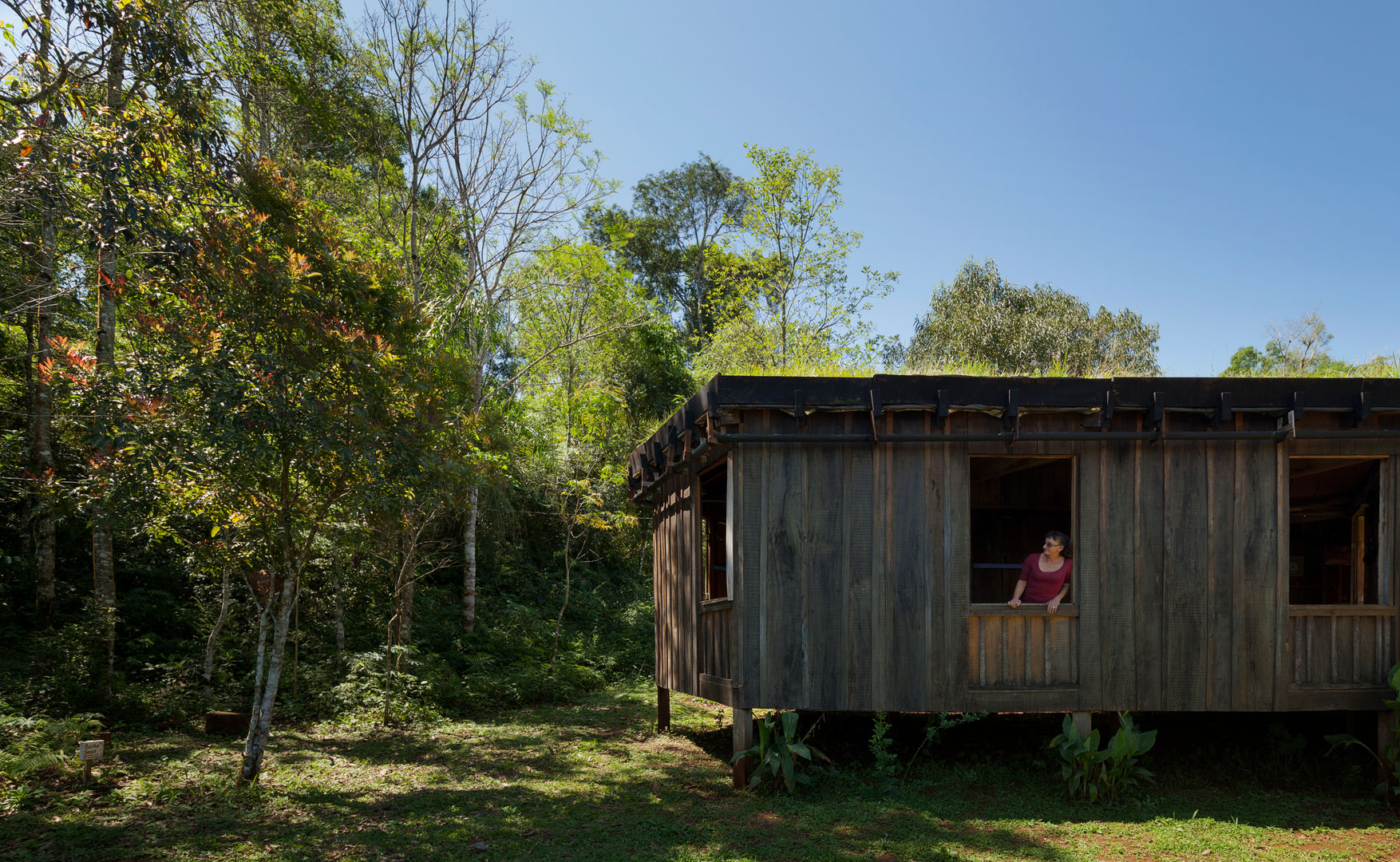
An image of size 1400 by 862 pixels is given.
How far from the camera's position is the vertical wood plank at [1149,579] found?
7.29 metres

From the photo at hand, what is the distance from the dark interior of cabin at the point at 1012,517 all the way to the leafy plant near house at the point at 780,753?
5.22 m

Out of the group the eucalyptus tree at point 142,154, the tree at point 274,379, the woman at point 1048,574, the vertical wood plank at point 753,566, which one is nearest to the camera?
the eucalyptus tree at point 142,154

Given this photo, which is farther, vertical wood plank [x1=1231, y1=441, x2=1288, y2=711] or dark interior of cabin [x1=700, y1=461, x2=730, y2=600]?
dark interior of cabin [x1=700, y1=461, x2=730, y2=600]

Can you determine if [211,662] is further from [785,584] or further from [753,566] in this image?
[785,584]

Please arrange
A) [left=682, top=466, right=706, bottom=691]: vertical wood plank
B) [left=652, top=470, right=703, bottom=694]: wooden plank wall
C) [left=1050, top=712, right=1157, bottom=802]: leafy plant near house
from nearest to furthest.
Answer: [left=1050, top=712, right=1157, bottom=802]: leafy plant near house
[left=682, top=466, right=706, bottom=691]: vertical wood plank
[left=652, top=470, right=703, bottom=694]: wooden plank wall

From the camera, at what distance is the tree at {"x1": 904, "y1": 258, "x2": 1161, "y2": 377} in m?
35.8

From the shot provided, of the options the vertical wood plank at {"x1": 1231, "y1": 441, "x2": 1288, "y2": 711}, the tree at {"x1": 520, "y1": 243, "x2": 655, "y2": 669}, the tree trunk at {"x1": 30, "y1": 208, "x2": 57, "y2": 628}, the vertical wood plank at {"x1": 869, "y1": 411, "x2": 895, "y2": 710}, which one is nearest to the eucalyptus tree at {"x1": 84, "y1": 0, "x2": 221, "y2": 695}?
the tree trunk at {"x1": 30, "y1": 208, "x2": 57, "y2": 628}

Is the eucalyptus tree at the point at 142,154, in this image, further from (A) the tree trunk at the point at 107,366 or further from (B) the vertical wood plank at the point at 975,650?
(B) the vertical wood plank at the point at 975,650

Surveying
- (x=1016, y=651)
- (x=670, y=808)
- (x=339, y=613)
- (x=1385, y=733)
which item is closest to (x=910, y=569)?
(x=1016, y=651)

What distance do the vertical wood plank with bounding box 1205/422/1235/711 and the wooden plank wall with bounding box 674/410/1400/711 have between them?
0.5 inches

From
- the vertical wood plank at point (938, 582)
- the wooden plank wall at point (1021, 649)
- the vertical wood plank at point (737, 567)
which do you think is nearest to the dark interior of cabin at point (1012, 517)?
the wooden plank wall at point (1021, 649)

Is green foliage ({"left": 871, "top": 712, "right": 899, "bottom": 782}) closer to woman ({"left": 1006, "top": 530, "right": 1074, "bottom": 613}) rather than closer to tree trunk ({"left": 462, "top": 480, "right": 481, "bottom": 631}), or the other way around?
woman ({"left": 1006, "top": 530, "right": 1074, "bottom": 613})

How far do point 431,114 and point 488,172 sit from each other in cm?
135

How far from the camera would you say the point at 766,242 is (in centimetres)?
2488
